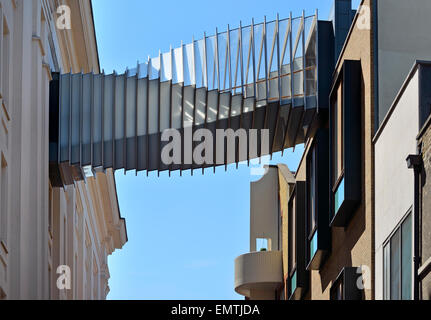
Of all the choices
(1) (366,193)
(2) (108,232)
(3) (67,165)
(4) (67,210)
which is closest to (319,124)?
(1) (366,193)

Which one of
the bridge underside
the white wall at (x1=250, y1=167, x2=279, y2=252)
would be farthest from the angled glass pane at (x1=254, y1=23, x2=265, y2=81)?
the white wall at (x1=250, y1=167, x2=279, y2=252)

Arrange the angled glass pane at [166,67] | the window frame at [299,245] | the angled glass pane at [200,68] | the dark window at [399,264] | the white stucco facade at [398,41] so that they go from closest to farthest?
the dark window at [399,264], the white stucco facade at [398,41], the angled glass pane at [166,67], the angled glass pane at [200,68], the window frame at [299,245]

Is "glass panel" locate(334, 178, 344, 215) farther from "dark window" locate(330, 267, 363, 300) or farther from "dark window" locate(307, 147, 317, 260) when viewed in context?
"dark window" locate(307, 147, 317, 260)

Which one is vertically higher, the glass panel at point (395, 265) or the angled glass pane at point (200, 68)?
the angled glass pane at point (200, 68)

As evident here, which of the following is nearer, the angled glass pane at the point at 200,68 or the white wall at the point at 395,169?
the white wall at the point at 395,169

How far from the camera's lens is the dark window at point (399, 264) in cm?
1944

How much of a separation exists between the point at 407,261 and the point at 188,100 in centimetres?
853

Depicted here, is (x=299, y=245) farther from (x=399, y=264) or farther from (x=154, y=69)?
(x=399, y=264)

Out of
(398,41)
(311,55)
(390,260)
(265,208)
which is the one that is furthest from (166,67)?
(265,208)

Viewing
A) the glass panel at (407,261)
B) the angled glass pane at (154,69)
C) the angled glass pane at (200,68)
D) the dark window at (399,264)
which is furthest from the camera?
the angled glass pane at (200,68)

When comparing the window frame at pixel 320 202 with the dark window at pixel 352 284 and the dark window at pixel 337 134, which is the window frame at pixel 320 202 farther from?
the dark window at pixel 352 284

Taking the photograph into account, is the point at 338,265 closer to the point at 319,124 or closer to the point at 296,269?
the point at 319,124

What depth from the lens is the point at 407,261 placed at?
770 inches

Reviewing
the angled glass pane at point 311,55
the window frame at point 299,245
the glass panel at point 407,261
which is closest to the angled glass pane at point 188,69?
the angled glass pane at point 311,55
